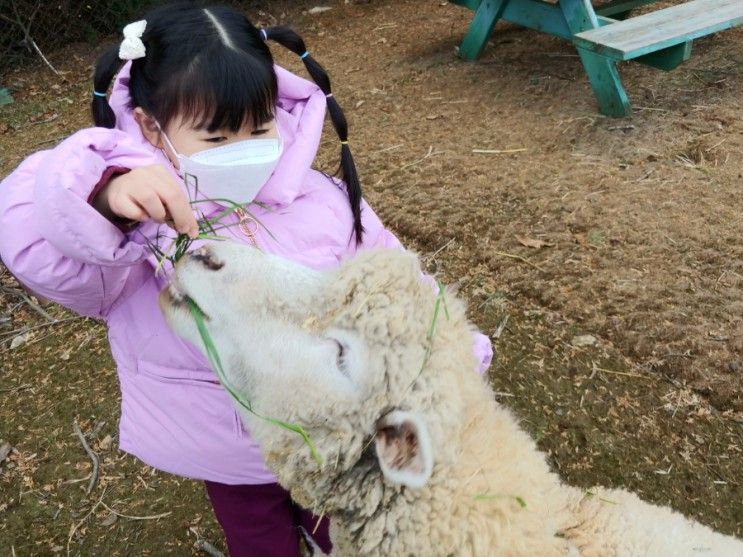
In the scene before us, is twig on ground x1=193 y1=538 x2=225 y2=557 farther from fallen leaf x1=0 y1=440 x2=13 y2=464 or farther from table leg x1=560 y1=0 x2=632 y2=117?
table leg x1=560 y1=0 x2=632 y2=117

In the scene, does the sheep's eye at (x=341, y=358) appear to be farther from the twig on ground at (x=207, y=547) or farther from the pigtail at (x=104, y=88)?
the twig on ground at (x=207, y=547)

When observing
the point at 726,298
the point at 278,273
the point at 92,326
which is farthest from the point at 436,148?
the point at 278,273

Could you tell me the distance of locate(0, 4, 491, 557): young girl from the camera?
1.55 metres

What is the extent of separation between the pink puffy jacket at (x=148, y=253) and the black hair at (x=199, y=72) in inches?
2.9

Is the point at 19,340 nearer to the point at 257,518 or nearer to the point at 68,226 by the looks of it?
the point at 257,518

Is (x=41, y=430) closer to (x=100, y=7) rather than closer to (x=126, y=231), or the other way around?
(x=126, y=231)

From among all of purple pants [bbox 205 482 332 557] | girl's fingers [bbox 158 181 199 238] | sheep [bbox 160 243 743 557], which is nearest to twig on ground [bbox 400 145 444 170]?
purple pants [bbox 205 482 332 557]

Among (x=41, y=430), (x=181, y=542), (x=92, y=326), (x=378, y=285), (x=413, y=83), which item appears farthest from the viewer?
(x=413, y=83)

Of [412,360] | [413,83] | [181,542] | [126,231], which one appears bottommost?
[413,83]

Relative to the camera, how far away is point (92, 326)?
3979 millimetres

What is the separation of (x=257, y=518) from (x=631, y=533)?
1.13 m

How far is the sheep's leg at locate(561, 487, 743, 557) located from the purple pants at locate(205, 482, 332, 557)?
843 mm

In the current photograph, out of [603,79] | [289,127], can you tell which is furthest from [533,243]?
[289,127]

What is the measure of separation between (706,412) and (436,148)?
2822 millimetres
